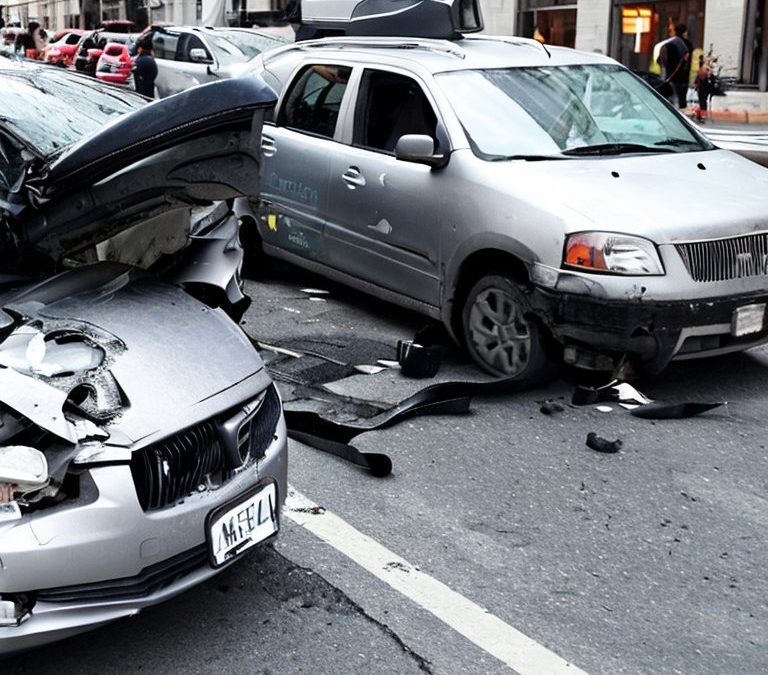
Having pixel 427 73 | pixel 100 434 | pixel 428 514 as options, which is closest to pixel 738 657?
pixel 428 514

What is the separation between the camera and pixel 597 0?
79.6 feet

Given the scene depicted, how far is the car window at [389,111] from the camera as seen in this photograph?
21.8ft

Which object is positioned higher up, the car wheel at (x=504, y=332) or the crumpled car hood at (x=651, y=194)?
the crumpled car hood at (x=651, y=194)

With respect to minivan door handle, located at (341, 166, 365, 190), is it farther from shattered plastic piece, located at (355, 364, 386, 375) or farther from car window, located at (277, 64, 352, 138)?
shattered plastic piece, located at (355, 364, 386, 375)

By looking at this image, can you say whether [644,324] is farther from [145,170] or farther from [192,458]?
[192,458]

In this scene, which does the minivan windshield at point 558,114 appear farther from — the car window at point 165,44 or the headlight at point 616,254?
the car window at point 165,44

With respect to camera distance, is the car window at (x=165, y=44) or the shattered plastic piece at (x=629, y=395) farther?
the car window at (x=165, y=44)

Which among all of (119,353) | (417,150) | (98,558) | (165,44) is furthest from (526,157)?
(165,44)

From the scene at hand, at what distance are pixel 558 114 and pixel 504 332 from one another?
144cm

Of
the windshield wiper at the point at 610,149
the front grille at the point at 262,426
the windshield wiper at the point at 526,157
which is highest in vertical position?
the windshield wiper at the point at 610,149

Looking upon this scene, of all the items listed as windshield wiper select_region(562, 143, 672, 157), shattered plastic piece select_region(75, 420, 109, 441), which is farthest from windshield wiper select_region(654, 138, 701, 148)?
shattered plastic piece select_region(75, 420, 109, 441)

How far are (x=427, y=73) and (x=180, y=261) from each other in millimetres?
2812

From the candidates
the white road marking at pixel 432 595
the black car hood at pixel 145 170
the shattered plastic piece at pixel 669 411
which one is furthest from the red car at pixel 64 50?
the white road marking at pixel 432 595

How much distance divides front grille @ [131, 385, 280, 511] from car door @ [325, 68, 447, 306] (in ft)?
9.74
